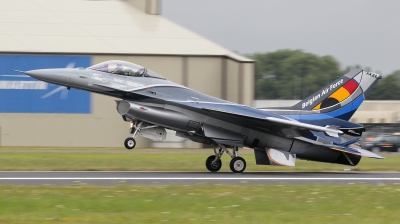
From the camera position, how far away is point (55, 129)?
41406mm

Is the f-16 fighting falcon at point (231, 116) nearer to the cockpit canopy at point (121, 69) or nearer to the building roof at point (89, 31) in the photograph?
the cockpit canopy at point (121, 69)

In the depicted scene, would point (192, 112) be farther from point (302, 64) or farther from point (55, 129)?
point (302, 64)

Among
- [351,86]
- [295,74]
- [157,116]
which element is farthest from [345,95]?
[295,74]

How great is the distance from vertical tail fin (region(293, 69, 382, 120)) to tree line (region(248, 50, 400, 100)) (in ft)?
290

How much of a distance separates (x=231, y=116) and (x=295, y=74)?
104641mm

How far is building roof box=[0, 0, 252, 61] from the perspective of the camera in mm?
42406

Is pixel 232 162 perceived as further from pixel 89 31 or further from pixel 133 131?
pixel 89 31

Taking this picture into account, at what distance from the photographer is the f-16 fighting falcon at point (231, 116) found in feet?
63.6

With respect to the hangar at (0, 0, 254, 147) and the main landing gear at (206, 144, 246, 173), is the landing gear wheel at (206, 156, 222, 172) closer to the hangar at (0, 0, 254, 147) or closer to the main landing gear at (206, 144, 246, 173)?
the main landing gear at (206, 144, 246, 173)

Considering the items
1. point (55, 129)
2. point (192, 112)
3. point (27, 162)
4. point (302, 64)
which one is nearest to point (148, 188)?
point (192, 112)

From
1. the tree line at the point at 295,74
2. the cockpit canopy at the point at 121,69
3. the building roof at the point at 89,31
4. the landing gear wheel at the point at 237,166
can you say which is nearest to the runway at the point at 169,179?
the landing gear wheel at the point at 237,166

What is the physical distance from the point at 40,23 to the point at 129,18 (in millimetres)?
6789

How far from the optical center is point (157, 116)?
1925 centimetres

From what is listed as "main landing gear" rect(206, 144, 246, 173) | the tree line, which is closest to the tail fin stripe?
"main landing gear" rect(206, 144, 246, 173)
